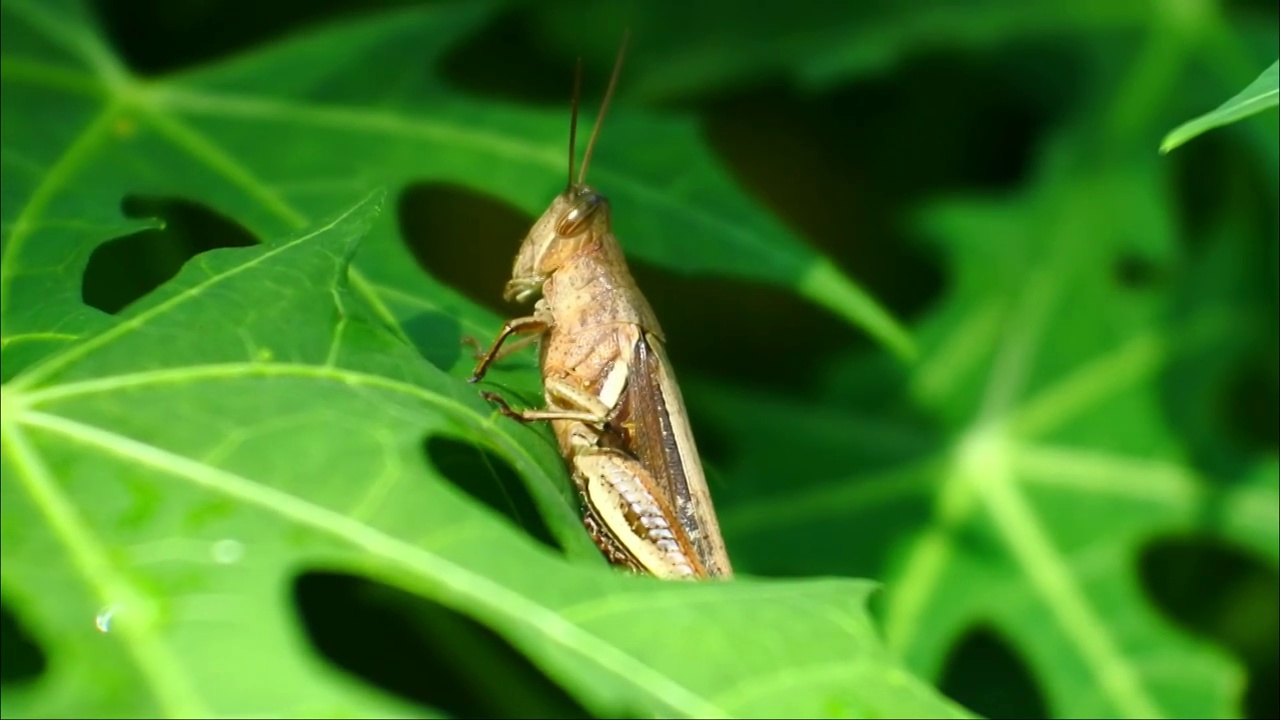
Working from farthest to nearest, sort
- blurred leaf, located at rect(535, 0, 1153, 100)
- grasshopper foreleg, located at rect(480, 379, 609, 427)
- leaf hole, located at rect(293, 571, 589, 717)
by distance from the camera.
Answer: blurred leaf, located at rect(535, 0, 1153, 100) → leaf hole, located at rect(293, 571, 589, 717) → grasshopper foreleg, located at rect(480, 379, 609, 427)

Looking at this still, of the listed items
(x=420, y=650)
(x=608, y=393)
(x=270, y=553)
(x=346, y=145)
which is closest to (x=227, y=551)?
(x=270, y=553)

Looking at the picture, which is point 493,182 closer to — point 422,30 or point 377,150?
point 377,150

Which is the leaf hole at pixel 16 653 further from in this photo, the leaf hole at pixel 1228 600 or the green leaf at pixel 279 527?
the leaf hole at pixel 1228 600

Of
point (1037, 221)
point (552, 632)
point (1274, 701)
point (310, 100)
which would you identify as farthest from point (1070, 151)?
point (552, 632)

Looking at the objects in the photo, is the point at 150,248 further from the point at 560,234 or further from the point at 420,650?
the point at 420,650

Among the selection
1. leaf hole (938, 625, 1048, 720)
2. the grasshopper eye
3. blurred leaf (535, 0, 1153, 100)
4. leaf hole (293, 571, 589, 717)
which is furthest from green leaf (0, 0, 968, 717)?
blurred leaf (535, 0, 1153, 100)

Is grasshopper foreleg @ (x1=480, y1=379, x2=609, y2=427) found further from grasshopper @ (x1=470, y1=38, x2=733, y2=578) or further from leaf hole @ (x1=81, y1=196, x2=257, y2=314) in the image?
leaf hole @ (x1=81, y1=196, x2=257, y2=314)
